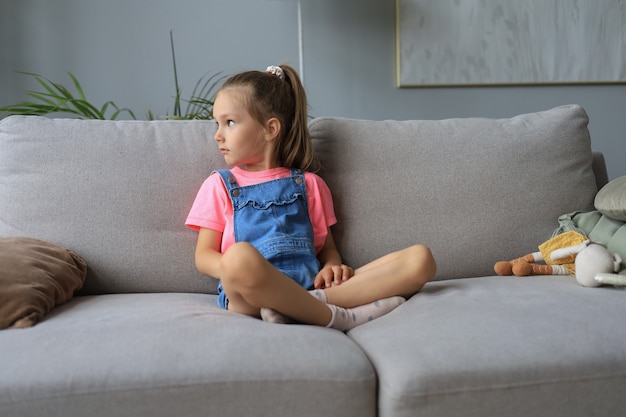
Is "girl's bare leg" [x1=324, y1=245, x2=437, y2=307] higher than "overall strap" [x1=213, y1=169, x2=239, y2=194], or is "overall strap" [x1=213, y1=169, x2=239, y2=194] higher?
"overall strap" [x1=213, y1=169, x2=239, y2=194]

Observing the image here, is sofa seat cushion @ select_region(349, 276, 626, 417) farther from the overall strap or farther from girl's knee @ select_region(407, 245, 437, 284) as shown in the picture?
the overall strap

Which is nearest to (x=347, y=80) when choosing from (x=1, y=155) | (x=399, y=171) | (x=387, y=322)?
(x=399, y=171)

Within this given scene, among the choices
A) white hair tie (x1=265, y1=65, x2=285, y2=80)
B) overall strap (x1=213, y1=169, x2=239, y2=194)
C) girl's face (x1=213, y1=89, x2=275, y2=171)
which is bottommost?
overall strap (x1=213, y1=169, x2=239, y2=194)

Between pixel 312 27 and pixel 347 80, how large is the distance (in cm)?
30

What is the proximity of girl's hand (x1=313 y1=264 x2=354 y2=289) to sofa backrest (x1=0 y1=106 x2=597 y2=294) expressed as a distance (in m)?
Result: 0.16

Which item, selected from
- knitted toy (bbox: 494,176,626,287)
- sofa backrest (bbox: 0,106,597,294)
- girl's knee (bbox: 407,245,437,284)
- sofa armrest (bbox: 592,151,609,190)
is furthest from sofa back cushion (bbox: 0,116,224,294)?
sofa armrest (bbox: 592,151,609,190)

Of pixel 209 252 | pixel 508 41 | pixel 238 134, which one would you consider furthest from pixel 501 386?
pixel 508 41

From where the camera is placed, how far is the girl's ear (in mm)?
1708

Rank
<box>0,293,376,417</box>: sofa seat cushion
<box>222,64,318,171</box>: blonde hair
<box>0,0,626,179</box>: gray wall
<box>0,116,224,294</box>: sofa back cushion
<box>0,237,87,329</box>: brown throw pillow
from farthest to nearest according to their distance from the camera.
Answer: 1. <box>0,0,626,179</box>: gray wall
2. <box>222,64,318,171</box>: blonde hair
3. <box>0,116,224,294</box>: sofa back cushion
4. <box>0,237,87,329</box>: brown throw pillow
5. <box>0,293,376,417</box>: sofa seat cushion

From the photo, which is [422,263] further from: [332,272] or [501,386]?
[501,386]

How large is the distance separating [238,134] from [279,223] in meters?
0.26

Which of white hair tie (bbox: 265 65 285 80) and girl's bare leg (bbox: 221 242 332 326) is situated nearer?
girl's bare leg (bbox: 221 242 332 326)

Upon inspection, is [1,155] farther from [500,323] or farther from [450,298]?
[500,323]

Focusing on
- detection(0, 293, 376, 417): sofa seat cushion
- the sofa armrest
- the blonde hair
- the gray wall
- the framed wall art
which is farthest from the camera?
the framed wall art
